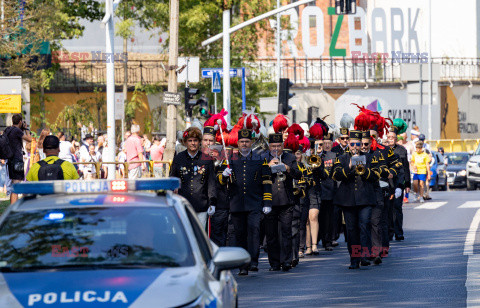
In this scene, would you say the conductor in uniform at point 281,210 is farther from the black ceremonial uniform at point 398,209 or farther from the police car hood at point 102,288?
the police car hood at point 102,288

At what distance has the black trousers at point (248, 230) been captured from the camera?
14328mm

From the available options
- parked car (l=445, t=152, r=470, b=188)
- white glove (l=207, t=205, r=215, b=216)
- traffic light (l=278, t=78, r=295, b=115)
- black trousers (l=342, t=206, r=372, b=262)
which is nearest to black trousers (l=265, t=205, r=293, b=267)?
black trousers (l=342, t=206, r=372, b=262)

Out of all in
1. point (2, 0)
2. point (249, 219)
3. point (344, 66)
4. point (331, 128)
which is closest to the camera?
point (249, 219)

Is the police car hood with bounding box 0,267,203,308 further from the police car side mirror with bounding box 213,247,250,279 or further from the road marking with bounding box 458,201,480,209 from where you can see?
the road marking with bounding box 458,201,480,209

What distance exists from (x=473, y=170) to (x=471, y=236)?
66.2ft

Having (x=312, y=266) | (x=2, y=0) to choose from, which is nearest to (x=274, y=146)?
(x=312, y=266)

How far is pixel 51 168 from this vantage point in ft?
39.8

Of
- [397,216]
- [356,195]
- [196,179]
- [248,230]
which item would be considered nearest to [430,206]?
[397,216]

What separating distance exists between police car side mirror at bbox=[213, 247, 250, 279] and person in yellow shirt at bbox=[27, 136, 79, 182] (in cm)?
528

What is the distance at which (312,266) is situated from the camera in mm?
15305

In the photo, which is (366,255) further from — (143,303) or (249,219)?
(143,303)

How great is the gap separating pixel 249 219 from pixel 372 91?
4298 cm

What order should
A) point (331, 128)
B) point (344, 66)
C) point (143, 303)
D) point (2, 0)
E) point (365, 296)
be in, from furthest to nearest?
point (344, 66)
point (2, 0)
point (331, 128)
point (365, 296)
point (143, 303)

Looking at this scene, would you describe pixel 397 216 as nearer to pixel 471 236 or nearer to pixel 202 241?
pixel 471 236
